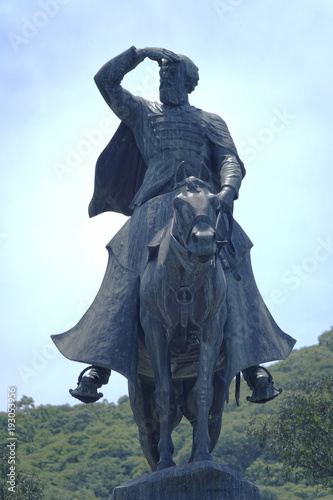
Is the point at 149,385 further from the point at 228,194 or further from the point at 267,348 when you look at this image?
the point at 228,194

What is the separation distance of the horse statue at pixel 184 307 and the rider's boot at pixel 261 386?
50 cm

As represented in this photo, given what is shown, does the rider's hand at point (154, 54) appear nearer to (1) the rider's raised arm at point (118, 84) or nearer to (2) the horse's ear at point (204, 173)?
(1) the rider's raised arm at point (118, 84)

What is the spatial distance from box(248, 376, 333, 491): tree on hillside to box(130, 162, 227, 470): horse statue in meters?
12.8

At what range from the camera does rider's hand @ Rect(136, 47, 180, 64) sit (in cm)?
1082

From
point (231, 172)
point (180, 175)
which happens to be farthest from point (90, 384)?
point (231, 172)

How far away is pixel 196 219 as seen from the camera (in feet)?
28.7

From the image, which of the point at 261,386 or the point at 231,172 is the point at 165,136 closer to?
the point at 231,172

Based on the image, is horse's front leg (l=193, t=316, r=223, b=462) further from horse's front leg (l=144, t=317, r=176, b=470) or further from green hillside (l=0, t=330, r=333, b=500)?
green hillside (l=0, t=330, r=333, b=500)

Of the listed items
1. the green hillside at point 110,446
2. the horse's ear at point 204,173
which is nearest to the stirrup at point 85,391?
the horse's ear at point 204,173

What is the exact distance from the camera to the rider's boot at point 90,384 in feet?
33.4

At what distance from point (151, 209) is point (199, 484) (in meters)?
3.13

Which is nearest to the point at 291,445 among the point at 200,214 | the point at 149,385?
the point at 149,385

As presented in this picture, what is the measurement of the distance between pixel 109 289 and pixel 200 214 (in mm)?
2079

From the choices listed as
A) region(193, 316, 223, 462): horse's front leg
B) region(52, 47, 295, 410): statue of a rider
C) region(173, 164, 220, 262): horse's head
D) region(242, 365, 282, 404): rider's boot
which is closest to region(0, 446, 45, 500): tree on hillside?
region(52, 47, 295, 410): statue of a rider
